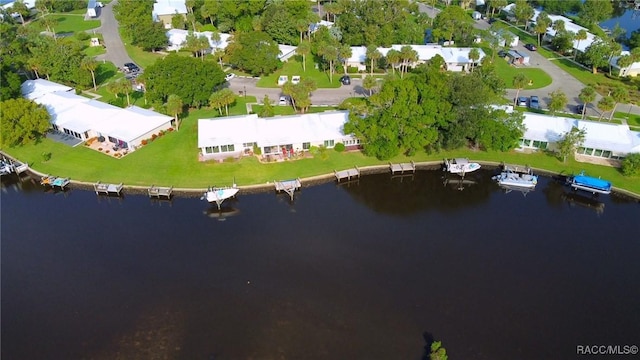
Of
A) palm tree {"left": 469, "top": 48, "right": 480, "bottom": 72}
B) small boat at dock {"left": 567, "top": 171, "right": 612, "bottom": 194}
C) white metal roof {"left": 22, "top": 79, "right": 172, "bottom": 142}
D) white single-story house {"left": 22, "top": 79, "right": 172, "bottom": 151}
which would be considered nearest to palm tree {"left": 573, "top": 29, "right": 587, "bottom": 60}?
palm tree {"left": 469, "top": 48, "right": 480, "bottom": 72}

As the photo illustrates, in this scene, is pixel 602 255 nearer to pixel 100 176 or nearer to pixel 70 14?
pixel 100 176

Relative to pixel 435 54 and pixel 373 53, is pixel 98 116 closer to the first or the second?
pixel 373 53

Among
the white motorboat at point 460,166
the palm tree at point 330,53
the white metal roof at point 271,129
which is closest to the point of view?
the white motorboat at point 460,166

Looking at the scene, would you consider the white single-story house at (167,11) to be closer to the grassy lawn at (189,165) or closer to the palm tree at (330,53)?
the palm tree at (330,53)

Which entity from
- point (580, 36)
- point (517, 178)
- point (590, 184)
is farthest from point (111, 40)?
point (580, 36)

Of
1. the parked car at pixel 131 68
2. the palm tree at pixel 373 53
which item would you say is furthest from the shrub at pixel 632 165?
the parked car at pixel 131 68
